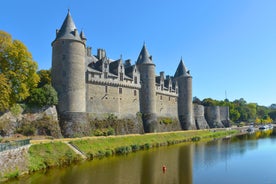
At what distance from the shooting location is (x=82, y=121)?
32.4m

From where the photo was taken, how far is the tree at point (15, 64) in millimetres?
25250

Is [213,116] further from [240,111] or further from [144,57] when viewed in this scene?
[240,111]

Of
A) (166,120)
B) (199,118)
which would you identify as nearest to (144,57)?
(166,120)

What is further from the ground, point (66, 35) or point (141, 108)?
point (66, 35)

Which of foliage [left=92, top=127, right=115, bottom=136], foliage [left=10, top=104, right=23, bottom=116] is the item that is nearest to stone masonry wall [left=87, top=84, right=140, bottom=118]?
foliage [left=92, top=127, right=115, bottom=136]

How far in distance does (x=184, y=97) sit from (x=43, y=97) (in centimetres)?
3758

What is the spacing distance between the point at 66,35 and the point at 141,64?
18192 millimetres

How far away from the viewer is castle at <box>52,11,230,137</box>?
32.4m

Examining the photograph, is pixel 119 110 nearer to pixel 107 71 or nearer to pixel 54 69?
pixel 107 71

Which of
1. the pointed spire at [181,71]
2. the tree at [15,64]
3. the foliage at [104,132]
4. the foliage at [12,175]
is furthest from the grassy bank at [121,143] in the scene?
the pointed spire at [181,71]

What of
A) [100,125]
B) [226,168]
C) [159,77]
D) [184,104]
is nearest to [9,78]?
[100,125]

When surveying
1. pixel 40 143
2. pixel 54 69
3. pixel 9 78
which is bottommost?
pixel 40 143

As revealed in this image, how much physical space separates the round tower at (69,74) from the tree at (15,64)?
20.0ft

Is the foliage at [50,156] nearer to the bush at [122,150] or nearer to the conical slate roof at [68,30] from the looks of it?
the bush at [122,150]
